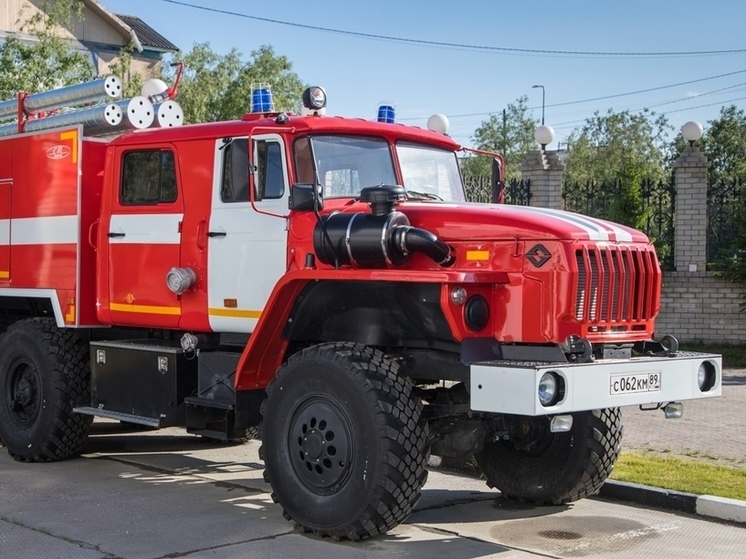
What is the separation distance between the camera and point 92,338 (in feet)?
29.6

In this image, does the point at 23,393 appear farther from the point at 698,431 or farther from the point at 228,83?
the point at 228,83

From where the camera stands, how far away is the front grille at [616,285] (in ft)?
20.5

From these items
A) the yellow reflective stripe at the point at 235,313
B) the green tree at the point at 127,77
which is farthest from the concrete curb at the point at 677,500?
the green tree at the point at 127,77

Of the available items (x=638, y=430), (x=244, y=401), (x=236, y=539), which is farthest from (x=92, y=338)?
(x=638, y=430)

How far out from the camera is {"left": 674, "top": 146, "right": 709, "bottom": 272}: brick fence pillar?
17.4m

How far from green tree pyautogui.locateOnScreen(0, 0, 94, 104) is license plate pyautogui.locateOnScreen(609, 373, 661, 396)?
16105mm

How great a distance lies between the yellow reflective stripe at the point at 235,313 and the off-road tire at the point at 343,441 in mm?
705

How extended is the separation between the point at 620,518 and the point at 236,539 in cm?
264

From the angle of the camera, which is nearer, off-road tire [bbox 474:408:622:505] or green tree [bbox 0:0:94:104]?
off-road tire [bbox 474:408:622:505]

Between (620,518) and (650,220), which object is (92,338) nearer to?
(620,518)

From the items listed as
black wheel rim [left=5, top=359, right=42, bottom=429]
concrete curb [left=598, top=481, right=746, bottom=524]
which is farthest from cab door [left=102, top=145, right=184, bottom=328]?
concrete curb [left=598, top=481, right=746, bottom=524]

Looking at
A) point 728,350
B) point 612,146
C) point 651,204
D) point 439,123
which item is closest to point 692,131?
point 651,204

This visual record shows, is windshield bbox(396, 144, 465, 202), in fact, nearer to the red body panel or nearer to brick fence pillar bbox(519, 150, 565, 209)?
the red body panel

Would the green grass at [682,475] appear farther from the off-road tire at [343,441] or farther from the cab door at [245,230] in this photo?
the cab door at [245,230]
